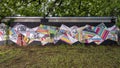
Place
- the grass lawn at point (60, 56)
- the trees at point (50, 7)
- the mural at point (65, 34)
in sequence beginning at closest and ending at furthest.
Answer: the grass lawn at point (60, 56) → the mural at point (65, 34) → the trees at point (50, 7)

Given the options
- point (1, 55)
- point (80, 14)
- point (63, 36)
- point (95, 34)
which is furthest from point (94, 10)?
point (1, 55)

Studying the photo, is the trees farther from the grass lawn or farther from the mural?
the grass lawn

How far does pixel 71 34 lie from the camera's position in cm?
1424

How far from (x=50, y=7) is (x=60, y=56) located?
16.5 ft

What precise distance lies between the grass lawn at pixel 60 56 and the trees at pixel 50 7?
269cm

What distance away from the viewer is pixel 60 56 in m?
11.4

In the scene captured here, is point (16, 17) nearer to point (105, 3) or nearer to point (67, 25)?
point (67, 25)

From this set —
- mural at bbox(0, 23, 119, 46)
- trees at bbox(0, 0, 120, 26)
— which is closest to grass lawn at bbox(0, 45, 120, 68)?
mural at bbox(0, 23, 119, 46)

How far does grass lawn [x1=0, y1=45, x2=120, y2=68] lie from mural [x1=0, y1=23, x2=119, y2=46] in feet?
1.91

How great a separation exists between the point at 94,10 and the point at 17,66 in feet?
25.4

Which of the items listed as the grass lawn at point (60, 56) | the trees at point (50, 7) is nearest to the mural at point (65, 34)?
the grass lawn at point (60, 56)

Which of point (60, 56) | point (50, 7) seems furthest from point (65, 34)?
point (60, 56)

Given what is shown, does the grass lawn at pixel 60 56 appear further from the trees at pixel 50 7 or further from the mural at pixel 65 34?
the trees at pixel 50 7

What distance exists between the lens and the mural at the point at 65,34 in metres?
14.2
